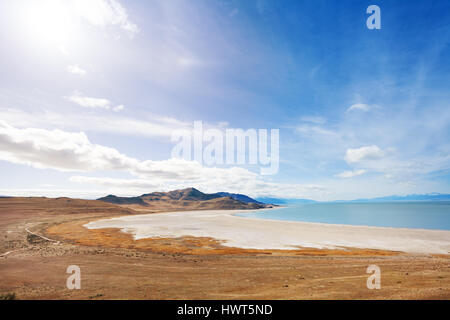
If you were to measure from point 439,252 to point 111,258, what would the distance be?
41733 mm

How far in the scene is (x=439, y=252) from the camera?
29.0 m

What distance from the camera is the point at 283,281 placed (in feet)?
50.7

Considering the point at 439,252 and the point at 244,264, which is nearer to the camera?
the point at 244,264
